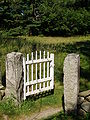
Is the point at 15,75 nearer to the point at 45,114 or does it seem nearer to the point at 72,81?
the point at 45,114

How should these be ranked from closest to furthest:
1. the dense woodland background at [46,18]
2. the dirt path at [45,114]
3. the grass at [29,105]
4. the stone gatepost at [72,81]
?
the stone gatepost at [72,81], the dirt path at [45,114], the grass at [29,105], the dense woodland background at [46,18]

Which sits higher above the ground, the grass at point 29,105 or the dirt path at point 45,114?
the grass at point 29,105

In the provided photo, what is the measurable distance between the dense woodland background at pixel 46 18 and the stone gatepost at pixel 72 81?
79.6 feet

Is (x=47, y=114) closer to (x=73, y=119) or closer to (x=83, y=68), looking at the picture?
(x=73, y=119)

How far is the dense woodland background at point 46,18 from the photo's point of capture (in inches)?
1187

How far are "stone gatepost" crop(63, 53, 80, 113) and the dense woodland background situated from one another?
79.6ft

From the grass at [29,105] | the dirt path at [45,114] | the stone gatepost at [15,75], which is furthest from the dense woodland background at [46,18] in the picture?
the dirt path at [45,114]

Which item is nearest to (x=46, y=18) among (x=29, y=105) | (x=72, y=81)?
(x=29, y=105)

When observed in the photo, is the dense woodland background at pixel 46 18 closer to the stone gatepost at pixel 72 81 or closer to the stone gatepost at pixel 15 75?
the stone gatepost at pixel 15 75

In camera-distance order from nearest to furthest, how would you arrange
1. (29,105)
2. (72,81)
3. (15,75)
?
1. (72,81)
2. (15,75)
3. (29,105)

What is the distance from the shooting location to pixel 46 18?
102 ft

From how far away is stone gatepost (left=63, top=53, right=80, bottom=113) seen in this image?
18.4 feet

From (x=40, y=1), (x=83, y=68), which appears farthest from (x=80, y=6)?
(x=83, y=68)

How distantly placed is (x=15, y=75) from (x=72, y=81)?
4.80ft
